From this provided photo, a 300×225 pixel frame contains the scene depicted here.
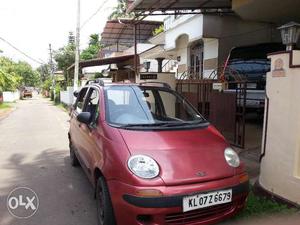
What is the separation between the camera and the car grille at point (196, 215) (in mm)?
3703

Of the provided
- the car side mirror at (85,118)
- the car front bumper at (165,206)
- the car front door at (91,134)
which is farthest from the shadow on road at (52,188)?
the car side mirror at (85,118)

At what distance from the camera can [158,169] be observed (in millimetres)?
3791

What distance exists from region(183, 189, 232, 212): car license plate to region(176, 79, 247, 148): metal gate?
3.61 meters

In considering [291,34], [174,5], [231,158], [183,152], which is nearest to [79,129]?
[183,152]

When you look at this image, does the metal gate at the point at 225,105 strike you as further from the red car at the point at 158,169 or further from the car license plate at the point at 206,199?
the car license plate at the point at 206,199

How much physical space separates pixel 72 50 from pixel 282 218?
4671 centimetres

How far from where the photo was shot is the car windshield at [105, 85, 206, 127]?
4.80m

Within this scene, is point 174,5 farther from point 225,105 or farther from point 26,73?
point 26,73

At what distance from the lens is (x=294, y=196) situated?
4.63 meters

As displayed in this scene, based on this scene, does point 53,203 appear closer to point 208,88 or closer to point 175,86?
point 208,88

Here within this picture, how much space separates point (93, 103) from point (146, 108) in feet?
3.38

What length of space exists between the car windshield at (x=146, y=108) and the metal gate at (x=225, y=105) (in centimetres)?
221

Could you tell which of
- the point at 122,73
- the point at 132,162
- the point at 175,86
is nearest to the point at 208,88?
the point at 175,86

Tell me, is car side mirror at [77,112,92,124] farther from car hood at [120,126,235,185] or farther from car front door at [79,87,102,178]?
car hood at [120,126,235,185]
